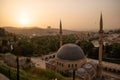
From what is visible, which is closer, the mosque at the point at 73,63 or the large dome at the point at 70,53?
the mosque at the point at 73,63

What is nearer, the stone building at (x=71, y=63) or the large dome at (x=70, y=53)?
the stone building at (x=71, y=63)

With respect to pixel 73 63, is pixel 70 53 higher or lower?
higher

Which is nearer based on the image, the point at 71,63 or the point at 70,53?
the point at 71,63

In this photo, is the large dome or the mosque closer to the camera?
the mosque

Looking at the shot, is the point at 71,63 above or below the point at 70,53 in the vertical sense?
below

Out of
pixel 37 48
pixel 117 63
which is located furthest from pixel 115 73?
pixel 37 48

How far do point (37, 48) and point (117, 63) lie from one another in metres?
21.1

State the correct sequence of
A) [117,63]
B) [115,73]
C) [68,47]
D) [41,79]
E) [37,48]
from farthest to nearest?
1. [37,48]
2. [117,63]
3. [115,73]
4. [68,47]
5. [41,79]

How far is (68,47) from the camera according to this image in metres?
24.6

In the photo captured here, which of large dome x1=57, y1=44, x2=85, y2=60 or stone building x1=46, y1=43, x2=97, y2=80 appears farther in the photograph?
large dome x1=57, y1=44, x2=85, y2=60

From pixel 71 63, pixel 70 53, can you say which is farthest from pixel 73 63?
pixel 70 53

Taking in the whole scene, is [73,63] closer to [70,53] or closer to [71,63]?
[71,63]

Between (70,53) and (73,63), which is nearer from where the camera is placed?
(73,63)

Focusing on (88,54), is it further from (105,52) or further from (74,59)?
(74,59)
